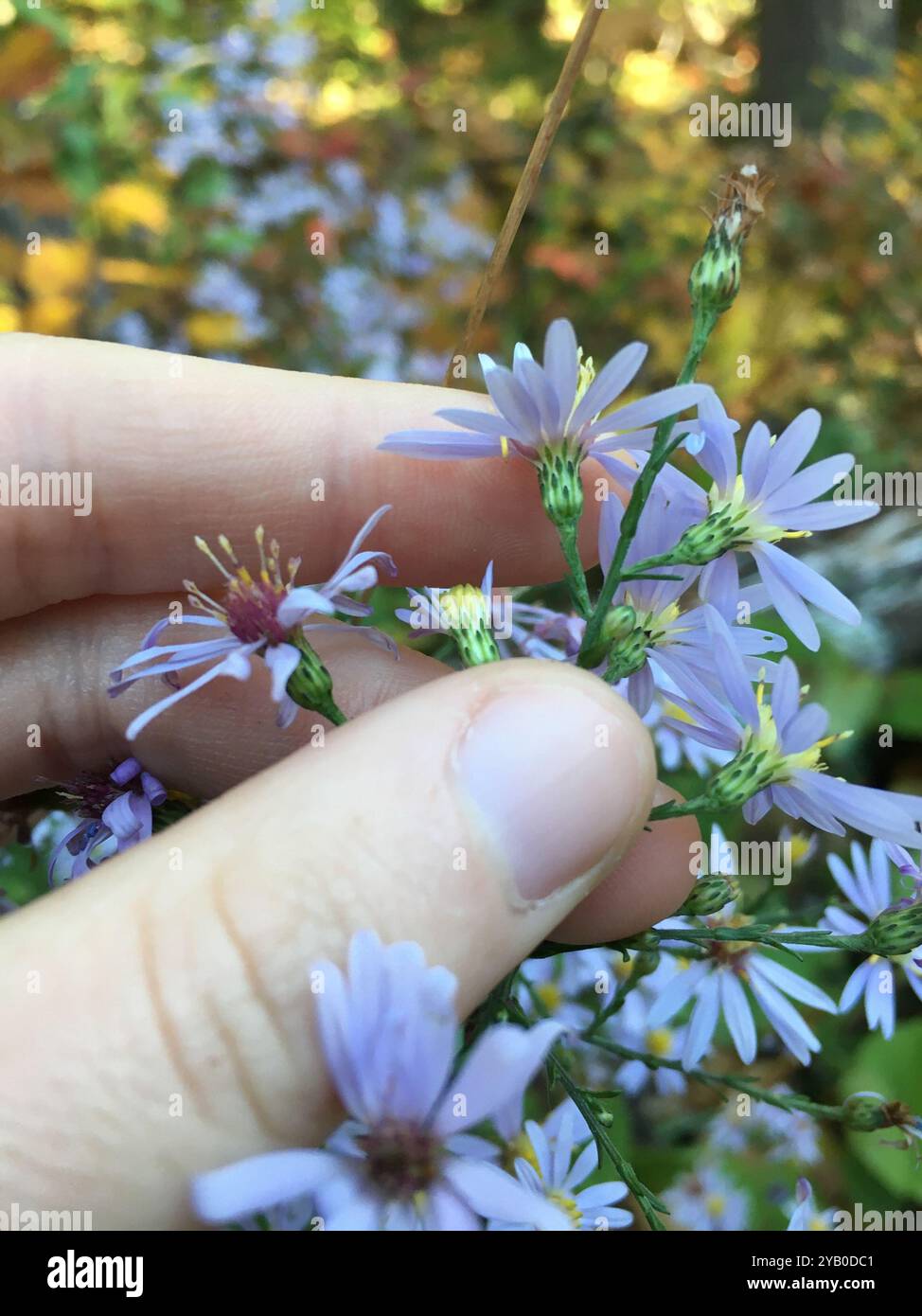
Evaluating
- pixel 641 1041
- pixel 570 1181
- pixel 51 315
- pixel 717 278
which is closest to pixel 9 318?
pixel 51 315

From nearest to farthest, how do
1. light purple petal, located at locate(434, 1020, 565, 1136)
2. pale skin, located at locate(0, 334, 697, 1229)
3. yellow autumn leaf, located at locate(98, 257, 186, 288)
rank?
light purple petal, located at locate(434, 1020, 565, 1136) → pale skin, located at locate(0, 334, 697, 1229) → yellow autumn leaf, located at locate(98, 257, 186, 288)


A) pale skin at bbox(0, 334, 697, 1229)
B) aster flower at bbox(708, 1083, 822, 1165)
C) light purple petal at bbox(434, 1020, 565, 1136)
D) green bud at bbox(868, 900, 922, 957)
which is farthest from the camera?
aster flower at bbox(708, 1083, 822, 1165)

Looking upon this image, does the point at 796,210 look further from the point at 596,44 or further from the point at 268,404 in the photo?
the point at 268,404

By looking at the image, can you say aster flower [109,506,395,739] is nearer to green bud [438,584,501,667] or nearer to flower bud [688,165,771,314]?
green bud [438,584,501,667]

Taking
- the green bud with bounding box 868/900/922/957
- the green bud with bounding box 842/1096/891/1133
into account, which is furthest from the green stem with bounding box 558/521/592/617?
the green bud with bounding box 842/1096/891/1133

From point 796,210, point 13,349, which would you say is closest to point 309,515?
point 13,349

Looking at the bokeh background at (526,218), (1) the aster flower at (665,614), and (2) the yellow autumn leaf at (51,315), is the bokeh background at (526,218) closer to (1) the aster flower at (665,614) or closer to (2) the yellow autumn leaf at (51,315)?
(2) the yellow autumn leaf at (51,315)

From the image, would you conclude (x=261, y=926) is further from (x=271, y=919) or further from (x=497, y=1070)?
(x=497, y=1070)
